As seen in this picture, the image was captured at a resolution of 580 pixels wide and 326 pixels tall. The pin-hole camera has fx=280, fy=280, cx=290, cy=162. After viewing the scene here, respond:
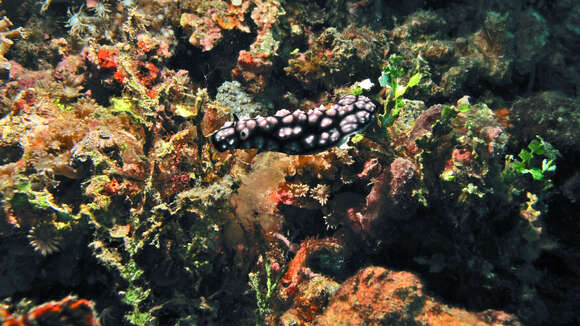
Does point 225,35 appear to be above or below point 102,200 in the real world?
above

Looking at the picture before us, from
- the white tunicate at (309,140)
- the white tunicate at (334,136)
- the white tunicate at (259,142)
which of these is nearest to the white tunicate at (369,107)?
the white tunicate at (334,136)

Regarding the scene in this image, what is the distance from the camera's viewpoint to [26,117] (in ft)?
13.6

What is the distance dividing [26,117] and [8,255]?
6.42 ft

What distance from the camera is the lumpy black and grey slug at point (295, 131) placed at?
9.89 ft

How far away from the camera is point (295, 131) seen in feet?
9.95

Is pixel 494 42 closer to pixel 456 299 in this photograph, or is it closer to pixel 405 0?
pixel 405 0

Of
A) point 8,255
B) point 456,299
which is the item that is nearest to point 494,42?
point 456,299

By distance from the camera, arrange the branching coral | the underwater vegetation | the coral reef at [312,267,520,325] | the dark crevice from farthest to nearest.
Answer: the branching coral
the dark crevice
the underwater vegetation
the coral reef at [312,267,520,325]

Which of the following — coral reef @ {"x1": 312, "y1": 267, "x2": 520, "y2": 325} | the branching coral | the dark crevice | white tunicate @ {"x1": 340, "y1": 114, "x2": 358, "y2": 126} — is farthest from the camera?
the branching coral

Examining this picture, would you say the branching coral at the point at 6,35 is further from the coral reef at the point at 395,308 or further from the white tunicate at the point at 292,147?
the coral reef at the point at 395,308

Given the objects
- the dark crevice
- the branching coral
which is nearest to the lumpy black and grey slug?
the dark crevice

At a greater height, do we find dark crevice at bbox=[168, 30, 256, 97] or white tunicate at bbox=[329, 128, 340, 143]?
dark crevice at bbox=[168, 30, 256, 97]

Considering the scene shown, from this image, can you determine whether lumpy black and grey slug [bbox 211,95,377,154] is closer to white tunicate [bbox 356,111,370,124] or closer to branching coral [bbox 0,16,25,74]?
white tunicate [bbox 356,111,370,124]

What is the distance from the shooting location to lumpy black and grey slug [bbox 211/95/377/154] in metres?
3.02
